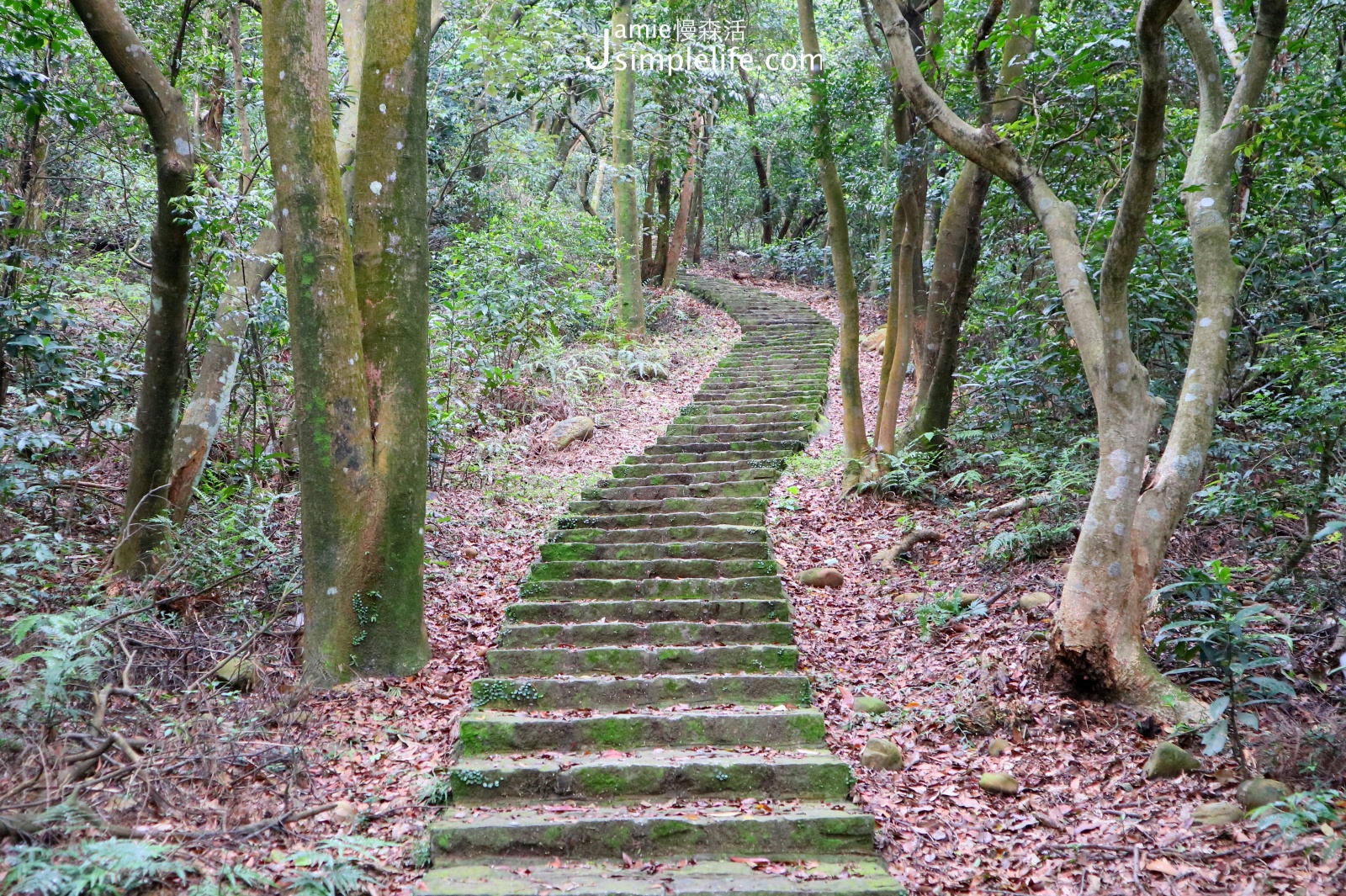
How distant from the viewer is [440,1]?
24.8ft

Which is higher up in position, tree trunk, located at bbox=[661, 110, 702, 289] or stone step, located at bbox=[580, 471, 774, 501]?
tree trunk, located at bbox=[661, 110, 702, 289]

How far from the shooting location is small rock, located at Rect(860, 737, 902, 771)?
185 inches

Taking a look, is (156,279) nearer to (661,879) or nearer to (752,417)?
(661,879)

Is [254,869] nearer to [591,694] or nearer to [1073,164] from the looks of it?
[591,694]

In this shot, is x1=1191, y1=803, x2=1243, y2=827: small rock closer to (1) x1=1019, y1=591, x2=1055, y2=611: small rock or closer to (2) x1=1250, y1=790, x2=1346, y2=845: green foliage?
(2) x1=1250, y1=790, x2=1346, y2=845: green foliage

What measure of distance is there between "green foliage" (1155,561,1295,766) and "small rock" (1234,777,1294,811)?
194 mm

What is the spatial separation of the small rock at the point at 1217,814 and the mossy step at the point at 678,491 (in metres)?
4.93

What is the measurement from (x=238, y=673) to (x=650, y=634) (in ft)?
8.63

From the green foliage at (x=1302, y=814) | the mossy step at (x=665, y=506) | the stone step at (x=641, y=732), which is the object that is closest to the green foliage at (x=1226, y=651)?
the green foliage at (x=1302, y=814)

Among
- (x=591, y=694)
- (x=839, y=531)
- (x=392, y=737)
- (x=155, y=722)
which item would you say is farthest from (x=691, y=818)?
(x=839, y=531)

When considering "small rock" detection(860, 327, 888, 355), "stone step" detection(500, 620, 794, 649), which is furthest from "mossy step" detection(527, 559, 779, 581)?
"small rock" detection(860, 327, 888, 355)

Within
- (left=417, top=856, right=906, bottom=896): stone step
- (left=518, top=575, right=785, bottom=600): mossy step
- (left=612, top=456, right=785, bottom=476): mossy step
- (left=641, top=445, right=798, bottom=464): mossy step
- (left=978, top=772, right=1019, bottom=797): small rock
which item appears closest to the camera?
(left=417, top=856, right=906, bottom=896): stone step

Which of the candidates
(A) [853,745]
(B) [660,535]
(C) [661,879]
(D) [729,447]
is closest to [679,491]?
(B) [660,535]

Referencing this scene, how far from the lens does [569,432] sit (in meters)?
10.4
